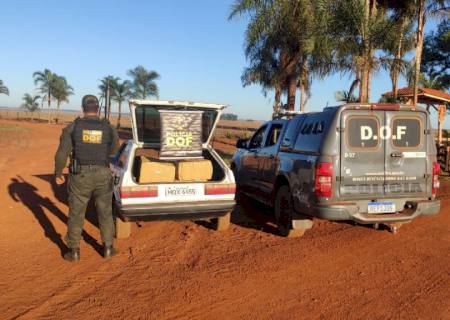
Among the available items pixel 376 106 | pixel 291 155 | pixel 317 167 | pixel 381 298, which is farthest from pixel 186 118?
pixel 381 298

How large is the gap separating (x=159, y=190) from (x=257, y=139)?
312 centimetres

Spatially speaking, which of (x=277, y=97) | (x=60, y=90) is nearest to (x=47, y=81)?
(x=60, y=90)

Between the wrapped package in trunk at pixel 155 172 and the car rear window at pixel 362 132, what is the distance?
264 cm

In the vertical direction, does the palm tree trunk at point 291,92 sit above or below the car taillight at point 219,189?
above

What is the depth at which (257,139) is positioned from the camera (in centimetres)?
840

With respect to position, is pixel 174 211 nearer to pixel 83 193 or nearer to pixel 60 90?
pixel 83 193

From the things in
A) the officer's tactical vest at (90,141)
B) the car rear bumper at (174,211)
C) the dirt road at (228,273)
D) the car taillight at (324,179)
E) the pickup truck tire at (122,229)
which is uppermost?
the officer's tactical vest at (90,141)

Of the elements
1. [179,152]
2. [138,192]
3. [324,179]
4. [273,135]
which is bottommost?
[138,192]

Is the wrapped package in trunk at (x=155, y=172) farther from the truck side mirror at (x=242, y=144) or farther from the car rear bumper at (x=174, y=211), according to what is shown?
the truck side mirror at (x=242, y=144)

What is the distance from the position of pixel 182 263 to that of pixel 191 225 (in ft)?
6.28

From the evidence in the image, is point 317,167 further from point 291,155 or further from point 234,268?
point 234,268

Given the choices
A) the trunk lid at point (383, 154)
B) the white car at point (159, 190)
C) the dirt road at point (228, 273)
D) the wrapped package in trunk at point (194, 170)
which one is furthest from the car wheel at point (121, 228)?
the trunk lid at point (383, 154)

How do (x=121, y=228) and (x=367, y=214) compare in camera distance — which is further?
(x=121, y=228)

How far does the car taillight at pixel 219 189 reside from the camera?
6.06 metres
